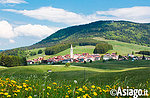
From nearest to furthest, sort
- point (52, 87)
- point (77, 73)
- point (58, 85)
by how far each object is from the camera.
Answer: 1. point (52, 87)
2. point (58, 85)
3. point (77, 73)

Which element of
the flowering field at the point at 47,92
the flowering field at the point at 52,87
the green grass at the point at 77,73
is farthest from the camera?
the green grass at the point at 77,73

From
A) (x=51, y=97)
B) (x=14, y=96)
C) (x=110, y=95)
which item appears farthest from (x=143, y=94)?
(x=14, y=96)

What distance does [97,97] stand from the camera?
7.51 meters

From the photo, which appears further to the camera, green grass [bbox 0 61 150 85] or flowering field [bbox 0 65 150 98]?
green grass [bbox 0 61 150 85]

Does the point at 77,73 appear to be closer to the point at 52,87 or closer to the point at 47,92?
the point at 52,87

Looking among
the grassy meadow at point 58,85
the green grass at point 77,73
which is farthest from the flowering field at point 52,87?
the green grass at point 77,73

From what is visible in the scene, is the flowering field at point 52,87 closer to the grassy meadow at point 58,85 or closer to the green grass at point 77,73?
the grassy meadow at point 58,85

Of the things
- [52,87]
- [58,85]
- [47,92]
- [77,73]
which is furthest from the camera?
[77,73]

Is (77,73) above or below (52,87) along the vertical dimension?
below

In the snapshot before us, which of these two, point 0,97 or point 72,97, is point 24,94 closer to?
point 0,97

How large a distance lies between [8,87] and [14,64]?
124m

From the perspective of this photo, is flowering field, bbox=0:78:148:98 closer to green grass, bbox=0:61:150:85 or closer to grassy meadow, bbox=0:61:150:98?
grassy meadow, bbox=0:61:150:98

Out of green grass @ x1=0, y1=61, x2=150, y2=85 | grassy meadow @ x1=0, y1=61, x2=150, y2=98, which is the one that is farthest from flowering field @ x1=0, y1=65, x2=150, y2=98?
green grass @ x1=0, y1=61, x2=150, y2=85

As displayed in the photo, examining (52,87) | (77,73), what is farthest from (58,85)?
(77,73)
